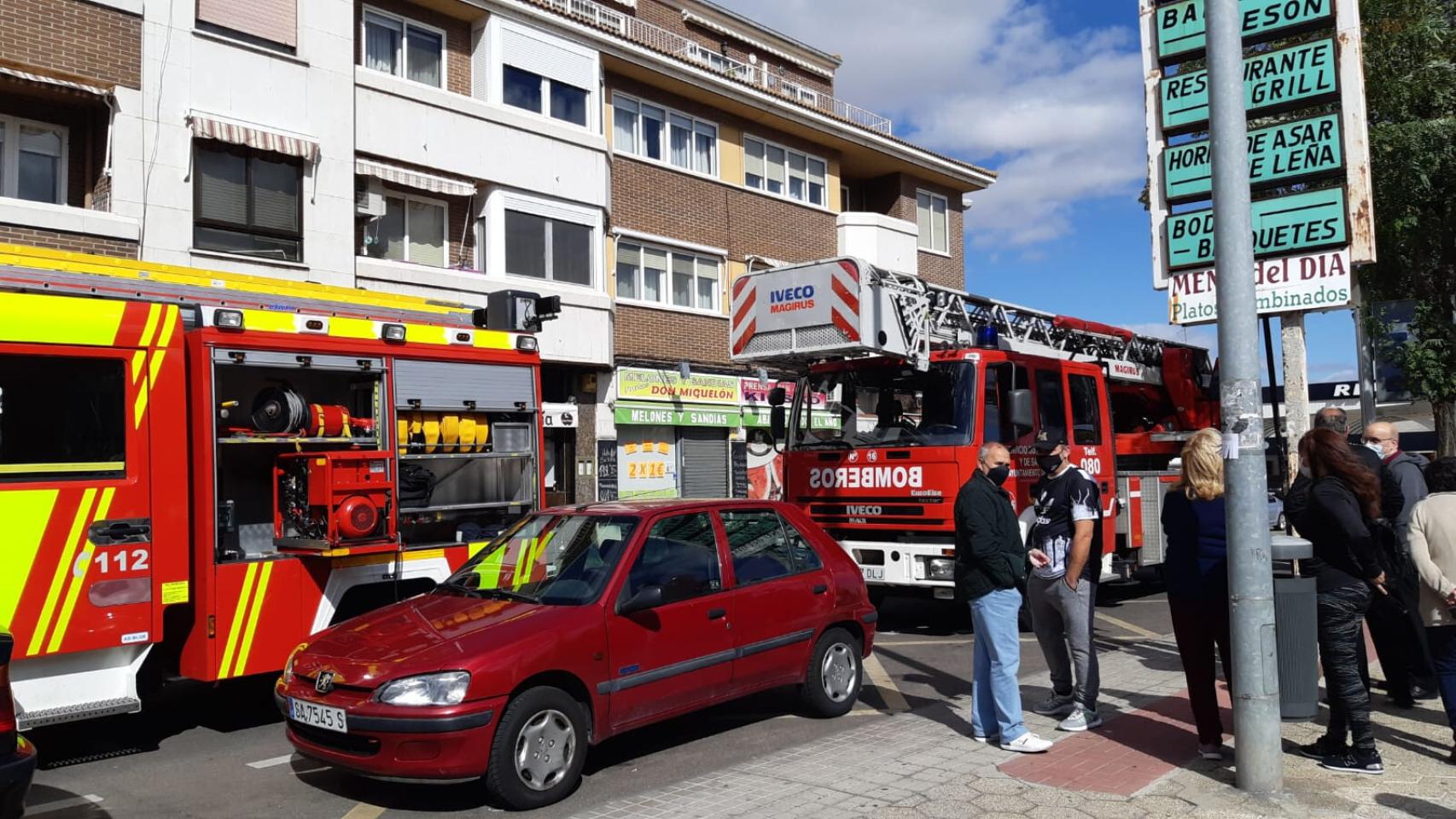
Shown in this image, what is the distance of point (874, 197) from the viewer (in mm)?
27562

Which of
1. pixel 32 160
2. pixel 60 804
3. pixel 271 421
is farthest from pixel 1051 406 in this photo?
pixel 32 160

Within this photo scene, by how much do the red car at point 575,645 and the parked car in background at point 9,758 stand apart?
1.43 m

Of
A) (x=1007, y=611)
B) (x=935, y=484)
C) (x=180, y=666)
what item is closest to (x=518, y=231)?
(x=935, y=484)

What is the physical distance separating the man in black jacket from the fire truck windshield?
3.66 meters

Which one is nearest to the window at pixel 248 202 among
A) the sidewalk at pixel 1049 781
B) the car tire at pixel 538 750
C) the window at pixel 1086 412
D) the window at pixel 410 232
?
the window at pixel 410 232

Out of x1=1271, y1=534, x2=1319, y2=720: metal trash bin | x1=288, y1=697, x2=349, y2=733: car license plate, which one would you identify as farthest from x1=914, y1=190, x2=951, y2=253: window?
x1=288, y1=697, x2=349, y2=733: car license plate

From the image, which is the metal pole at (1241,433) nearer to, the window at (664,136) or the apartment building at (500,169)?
the apartment building at (500,169)

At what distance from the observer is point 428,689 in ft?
17.6

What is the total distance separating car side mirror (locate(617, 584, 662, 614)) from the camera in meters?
6.00

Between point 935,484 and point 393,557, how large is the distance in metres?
4.83

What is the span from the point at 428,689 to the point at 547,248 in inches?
545

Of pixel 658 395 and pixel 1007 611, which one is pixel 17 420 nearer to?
pixel 1007 611

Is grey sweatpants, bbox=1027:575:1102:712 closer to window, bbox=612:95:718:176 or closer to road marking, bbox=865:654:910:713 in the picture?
road marking, bbox=865:654:910:713

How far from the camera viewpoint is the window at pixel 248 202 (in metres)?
14.3
